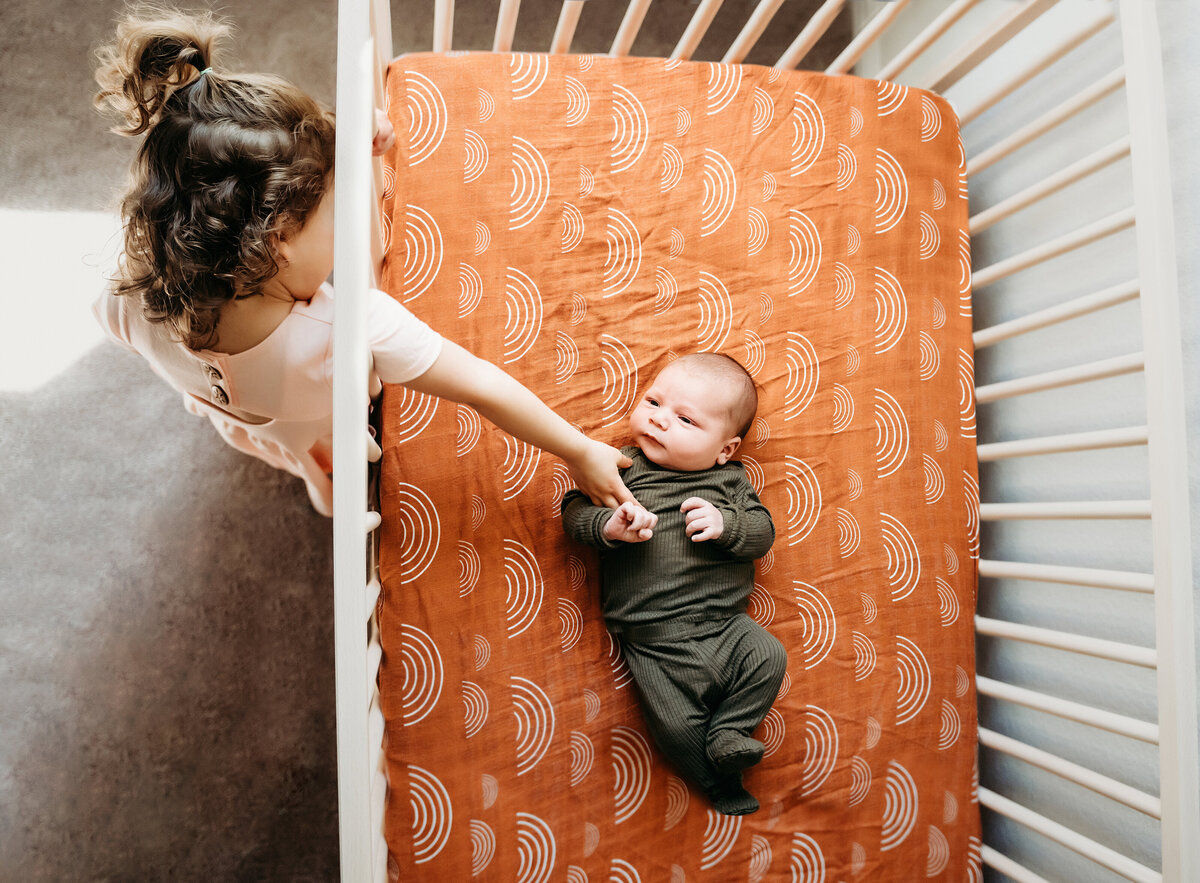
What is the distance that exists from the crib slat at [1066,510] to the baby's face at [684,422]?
1.41 feet

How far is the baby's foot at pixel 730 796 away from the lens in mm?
940

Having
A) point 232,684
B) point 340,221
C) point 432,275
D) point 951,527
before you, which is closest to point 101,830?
point 232,684

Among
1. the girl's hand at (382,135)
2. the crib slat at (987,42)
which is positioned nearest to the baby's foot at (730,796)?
the girl's hand at (382,135)

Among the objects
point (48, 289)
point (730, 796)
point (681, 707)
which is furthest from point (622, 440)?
point (48, 289)

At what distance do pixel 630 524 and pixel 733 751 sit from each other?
28 centimetres

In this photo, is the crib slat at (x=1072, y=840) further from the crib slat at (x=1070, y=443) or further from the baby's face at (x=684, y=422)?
the baby's face at (x=684, y=422)

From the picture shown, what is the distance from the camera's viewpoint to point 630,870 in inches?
37.1

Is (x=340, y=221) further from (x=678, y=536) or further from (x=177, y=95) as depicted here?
(x=678, y=536)

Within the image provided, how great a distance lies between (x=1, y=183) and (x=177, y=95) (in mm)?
881

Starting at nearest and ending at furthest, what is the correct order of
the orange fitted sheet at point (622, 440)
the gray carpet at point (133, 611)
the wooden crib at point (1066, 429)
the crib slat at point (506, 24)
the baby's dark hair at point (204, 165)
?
the baby's dark hair at point (204, 165) → the wooden crib at point (1066, 429) → the orange fitted sheet at point (622, 440) → the crib slat at point (506, 24) → the gray carpet at point (133, 611)

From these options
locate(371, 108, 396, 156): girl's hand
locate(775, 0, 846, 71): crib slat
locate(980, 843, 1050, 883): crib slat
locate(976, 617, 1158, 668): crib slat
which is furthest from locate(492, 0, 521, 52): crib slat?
locate(980, 843, 1050, 883): crib slat

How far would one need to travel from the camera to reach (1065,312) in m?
0.99

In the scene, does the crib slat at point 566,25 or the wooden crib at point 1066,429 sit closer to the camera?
the wooden crib at point 1066,429

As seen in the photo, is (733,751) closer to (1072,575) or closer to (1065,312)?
(1072,575)
